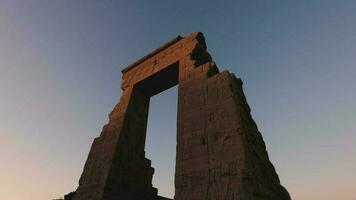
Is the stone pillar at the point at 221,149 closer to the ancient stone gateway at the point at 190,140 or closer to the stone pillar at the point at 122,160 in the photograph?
the ancient stone gateway at the point at 190,140

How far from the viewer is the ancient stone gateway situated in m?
3.23

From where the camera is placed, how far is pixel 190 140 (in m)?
3.97

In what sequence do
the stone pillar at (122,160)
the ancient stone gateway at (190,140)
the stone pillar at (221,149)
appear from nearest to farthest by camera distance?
the stone pillar at (221,149) < the ancient stone gateway at (190,140) < the stone pillar at (122,160)

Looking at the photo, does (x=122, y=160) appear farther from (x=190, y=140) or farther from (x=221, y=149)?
(x=221, y=149)

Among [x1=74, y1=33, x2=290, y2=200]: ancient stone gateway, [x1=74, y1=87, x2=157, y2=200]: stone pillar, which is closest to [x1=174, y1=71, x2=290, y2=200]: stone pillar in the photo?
[x1=74, y1=33, x2=290, y2=200]: ancient stone gateway

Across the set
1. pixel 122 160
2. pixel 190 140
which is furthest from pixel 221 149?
pixel 122 160

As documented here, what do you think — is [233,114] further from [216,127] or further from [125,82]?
[125,82]

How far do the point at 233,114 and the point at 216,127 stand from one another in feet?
1.03

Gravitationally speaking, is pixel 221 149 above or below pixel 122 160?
below

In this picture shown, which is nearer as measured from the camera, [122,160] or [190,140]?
[190,140]

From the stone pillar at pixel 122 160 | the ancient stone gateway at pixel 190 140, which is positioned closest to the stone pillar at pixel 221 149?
the ancient stone gateway at pixel 190 140

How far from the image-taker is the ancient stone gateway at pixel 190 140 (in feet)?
10.6

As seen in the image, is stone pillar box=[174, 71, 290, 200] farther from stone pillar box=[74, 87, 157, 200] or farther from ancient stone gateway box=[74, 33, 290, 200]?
stone pillar box=[74, 87, 157, 200]

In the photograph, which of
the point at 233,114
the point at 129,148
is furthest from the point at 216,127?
the point at 129,148
